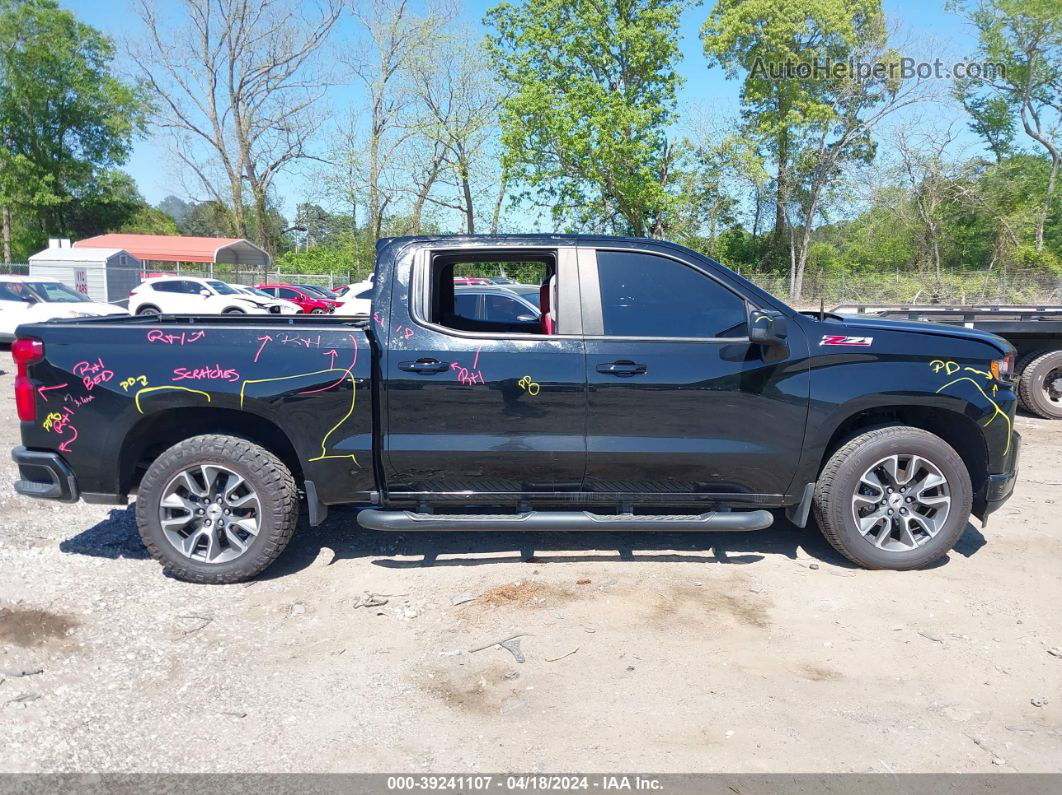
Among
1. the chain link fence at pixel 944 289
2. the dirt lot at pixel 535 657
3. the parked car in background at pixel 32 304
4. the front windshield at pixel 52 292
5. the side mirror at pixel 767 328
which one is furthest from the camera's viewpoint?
the chain link fence at pixel 944 289

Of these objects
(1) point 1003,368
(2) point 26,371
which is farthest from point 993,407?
(2) point 26,371

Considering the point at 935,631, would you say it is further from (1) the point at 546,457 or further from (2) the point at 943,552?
(1) the point at 546,457

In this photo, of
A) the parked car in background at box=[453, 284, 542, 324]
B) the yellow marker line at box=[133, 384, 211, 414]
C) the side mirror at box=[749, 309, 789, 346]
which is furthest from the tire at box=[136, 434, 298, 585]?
the side mirror at box=[749, 309, 789, 346]

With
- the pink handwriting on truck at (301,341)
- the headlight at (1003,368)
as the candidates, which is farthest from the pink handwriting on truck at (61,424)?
the headlight at (1003,368)

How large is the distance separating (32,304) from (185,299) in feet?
24.2

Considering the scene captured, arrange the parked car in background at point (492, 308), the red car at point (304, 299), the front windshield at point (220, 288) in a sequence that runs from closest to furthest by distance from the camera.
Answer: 1. the parked car in background at point (492, 308)
2. the red car at point (304, 299)
3. the front windshield at point (220, 288)

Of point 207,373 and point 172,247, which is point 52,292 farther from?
point 172,247

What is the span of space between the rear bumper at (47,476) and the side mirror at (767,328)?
3.76 meters

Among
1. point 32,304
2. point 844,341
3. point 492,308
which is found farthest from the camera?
point 32,304

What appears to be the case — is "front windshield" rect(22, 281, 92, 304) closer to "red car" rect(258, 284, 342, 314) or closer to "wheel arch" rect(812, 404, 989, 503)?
"red car" rect(258, 284, 342, 314)

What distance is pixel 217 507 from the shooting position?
431 cm

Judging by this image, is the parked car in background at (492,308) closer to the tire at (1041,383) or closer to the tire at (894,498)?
the tire at (894,498)

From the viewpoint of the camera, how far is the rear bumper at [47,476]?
4.25m

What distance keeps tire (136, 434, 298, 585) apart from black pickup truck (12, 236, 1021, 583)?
12mm
